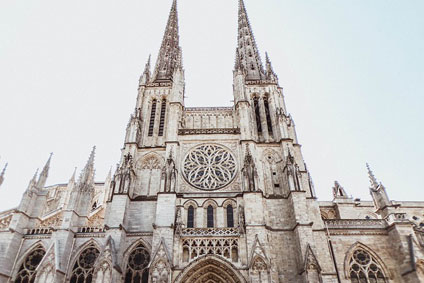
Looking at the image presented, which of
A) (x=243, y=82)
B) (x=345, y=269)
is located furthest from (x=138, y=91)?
(x=345, y=269)

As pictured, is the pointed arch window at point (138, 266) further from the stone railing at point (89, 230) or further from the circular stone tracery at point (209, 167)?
the circular stone tracery at point (209, 167)

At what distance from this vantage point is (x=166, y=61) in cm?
3192

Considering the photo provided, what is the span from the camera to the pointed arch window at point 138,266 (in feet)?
56.2

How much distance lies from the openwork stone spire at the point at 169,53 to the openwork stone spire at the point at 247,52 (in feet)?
22.2

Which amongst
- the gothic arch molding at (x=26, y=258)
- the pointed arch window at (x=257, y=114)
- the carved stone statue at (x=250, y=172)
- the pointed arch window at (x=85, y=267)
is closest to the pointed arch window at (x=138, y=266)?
the pointed arch window at (x=85, y=267)

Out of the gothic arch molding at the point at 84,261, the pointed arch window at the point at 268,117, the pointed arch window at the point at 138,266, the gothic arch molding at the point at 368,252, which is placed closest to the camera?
the pointed arch window at the point at 138,266

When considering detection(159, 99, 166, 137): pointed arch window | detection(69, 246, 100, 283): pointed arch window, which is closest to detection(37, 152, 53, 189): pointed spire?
detection(69, 246, 100, 283): pointed arch window

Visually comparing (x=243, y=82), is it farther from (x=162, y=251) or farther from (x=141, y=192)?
(x=162, y=251)

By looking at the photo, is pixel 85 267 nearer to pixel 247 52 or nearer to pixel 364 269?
pixel 364 269

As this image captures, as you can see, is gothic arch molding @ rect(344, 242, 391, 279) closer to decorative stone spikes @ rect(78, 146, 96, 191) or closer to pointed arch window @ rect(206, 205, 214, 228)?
pointed arch window @ rect(206, 205, 214, 228)

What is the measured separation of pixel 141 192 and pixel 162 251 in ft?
18.1

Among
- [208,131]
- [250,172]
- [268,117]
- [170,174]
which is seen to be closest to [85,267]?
[170,174]

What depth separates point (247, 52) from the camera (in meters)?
32.3

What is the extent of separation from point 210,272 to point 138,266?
444 centimetres
